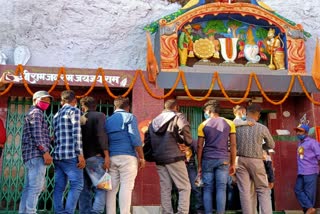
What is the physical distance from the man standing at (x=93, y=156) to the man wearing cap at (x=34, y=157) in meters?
0.51

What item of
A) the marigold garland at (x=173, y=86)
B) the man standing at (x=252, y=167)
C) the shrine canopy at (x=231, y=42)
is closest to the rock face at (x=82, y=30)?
the shrine canopy at (x=231, y=42)

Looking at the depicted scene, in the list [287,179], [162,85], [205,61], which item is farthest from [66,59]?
[287,179]

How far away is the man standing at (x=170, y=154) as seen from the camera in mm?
5988

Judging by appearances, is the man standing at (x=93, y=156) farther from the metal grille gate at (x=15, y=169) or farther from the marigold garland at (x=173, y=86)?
the marigold garland at (x=173, y=86)

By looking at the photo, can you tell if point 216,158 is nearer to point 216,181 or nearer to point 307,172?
point 216,181

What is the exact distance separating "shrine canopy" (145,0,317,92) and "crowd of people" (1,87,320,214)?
7.30 ft

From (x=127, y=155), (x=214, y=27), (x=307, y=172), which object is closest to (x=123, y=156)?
(x=127, y=155)

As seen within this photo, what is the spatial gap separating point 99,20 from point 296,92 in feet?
13.3

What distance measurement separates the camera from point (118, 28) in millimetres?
9320

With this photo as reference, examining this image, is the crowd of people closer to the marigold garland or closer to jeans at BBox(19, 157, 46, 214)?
jeans at BBox(19, 157, 46, 214)

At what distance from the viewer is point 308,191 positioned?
7.73 metres

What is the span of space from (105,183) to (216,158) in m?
1.52

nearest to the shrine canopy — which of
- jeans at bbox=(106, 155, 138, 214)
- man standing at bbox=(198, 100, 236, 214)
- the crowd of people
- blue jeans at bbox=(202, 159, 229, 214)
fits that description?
the crowd of people

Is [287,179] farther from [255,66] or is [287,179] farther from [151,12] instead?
[151,12]
